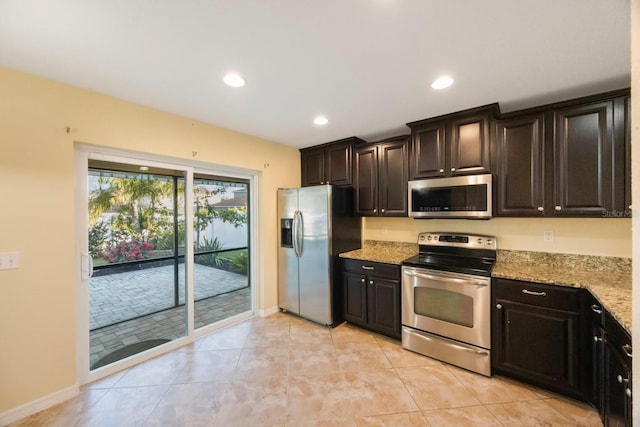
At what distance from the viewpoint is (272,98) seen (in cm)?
221

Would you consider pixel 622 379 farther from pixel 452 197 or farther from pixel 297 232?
pixel 297 232

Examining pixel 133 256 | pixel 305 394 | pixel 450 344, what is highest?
pixel 133 256

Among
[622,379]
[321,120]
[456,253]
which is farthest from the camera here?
[456,253]

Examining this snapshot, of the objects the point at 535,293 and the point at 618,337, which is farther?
the point at 535,293

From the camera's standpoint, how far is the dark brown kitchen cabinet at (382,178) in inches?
118

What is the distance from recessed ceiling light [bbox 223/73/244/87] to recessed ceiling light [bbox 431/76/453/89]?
1472 mm

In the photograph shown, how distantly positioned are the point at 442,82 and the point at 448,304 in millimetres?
1937

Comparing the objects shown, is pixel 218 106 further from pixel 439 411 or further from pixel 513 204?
pixel 439 411

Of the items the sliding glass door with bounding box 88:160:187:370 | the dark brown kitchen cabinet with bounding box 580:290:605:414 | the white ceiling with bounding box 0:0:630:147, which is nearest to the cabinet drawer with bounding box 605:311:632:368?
the dark brown kitchen cabinet with bounding box 580:290:605:414

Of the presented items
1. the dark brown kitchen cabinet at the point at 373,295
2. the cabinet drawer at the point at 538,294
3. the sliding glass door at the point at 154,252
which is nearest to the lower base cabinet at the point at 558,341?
the cabinet drawer at the point at 538,294

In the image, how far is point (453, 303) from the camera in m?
2.36

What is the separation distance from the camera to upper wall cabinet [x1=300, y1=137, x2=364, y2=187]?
3.42m

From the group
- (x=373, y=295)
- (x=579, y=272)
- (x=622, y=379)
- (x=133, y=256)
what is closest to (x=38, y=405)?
(x=133, y=256)

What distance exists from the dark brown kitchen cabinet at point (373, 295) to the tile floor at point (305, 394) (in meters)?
0.27
